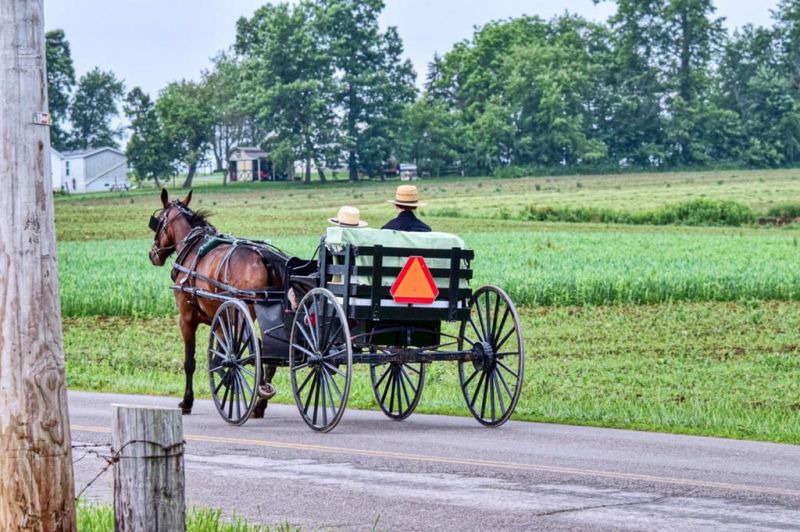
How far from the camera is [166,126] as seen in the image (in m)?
117

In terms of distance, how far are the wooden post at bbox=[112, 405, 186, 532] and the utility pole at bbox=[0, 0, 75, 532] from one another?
1.61ft

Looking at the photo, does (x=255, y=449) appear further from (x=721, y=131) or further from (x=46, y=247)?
(x=721, y=131)

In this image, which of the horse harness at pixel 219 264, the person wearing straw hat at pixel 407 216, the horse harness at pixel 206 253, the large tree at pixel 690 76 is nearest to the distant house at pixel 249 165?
the large tree at pixel 690 76

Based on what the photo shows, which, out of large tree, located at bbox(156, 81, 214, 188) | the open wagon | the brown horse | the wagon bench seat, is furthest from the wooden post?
large tree, located at bbox(156, 81, 214, 188)

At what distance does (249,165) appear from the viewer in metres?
121

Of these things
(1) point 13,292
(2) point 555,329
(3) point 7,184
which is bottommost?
(2) point 555,329

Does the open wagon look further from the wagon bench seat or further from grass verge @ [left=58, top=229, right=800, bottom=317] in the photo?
grass verge @ [left=58, top=229, right=800, bottom=317]

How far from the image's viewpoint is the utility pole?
6512 mm

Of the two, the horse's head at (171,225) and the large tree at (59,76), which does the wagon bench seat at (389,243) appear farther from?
the large tree at (59,76)

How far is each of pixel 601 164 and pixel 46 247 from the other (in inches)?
4348

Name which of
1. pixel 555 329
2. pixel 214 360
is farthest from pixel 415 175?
pixel 214 360

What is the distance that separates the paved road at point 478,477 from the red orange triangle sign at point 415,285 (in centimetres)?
119

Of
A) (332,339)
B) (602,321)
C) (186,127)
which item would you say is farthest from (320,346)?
(186,127)

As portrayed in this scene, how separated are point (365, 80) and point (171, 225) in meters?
97.0
